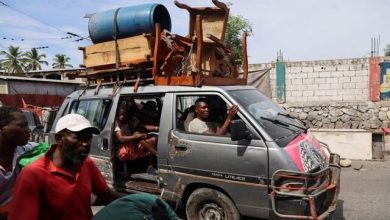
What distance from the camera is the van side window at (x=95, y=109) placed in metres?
5.56

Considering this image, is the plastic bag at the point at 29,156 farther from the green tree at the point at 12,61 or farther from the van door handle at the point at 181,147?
the green tree at the point at 12,61

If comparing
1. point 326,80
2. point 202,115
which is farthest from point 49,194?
point 326,80

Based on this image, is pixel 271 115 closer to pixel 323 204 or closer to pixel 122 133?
pixel 323 204

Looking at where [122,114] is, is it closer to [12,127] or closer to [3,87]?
[12,127]

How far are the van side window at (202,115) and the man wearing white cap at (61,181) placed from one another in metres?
2.41

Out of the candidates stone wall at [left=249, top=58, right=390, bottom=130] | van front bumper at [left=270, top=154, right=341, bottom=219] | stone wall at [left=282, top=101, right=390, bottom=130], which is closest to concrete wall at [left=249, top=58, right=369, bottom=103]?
stone wall at [left=249, top=58, right=390, bottom=130]

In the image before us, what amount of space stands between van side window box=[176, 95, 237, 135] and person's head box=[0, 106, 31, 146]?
2264 millimetres

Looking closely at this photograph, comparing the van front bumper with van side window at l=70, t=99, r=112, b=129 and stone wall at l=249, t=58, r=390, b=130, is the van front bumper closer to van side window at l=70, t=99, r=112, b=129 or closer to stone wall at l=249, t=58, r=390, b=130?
van side window at l=70, t=99, r=112, b=129

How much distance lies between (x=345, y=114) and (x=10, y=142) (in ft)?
37.6

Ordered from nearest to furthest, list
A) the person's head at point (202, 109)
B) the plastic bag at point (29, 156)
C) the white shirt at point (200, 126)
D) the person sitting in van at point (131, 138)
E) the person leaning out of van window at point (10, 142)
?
the plastic bag at point (29, 156), the person leaning out of van window at point (10, 142), the white shirt at point (200, 126), the person's head at point (202, 109), the person sitting in van at point (131, 138)

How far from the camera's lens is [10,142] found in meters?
2.66

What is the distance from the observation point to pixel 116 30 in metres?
5.70

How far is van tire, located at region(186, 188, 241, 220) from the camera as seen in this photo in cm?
420

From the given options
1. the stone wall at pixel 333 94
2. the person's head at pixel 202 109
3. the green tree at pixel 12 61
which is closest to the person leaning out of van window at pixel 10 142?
the person's head at pixel 202 109
